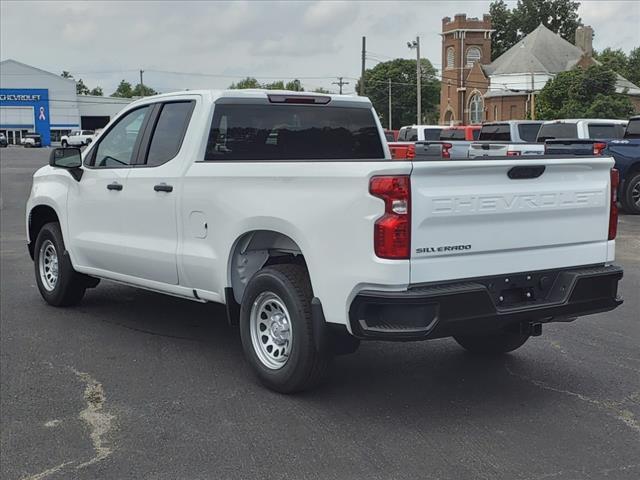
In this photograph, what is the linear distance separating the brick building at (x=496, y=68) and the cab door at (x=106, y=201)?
6326 cm

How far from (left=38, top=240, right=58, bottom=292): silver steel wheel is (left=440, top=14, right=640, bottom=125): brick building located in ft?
206

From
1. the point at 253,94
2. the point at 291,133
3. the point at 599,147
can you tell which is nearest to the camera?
the point at 253,94

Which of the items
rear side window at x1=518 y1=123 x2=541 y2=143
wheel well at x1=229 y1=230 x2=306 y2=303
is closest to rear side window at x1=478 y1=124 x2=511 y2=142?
rear side window at x1=518 y1=123 x2=541 y2=143

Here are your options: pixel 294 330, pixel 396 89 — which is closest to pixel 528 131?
pixel 294 330

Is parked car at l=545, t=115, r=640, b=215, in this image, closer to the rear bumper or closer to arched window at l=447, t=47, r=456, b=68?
the rear bumper

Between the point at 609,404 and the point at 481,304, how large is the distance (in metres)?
1.27

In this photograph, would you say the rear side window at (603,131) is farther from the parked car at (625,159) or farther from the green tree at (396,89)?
the green tree at (396,89)

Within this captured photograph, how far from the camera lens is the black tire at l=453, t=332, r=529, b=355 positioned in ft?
19.6

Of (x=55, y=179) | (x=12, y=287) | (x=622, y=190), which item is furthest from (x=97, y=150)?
(x=622, y=190)

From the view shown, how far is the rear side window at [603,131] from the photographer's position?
19.3m

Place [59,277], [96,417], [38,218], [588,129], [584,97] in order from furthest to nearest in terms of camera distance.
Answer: [584,97]
[588,129]
[38,218]
[59,277]
[96,417]

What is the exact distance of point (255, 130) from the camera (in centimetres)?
626

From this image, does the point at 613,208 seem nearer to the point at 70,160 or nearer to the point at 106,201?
the point at 106,201

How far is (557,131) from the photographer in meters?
19.6
